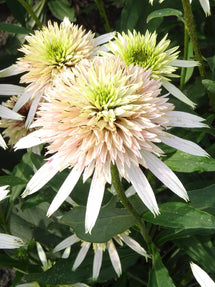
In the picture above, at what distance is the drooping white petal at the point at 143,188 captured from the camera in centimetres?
85

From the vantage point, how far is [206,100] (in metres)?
1.72

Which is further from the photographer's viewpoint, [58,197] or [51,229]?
[51,229]

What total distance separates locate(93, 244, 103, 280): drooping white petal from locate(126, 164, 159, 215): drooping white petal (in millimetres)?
482

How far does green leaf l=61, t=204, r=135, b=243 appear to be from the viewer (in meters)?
1.00

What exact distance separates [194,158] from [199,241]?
1.21 ft

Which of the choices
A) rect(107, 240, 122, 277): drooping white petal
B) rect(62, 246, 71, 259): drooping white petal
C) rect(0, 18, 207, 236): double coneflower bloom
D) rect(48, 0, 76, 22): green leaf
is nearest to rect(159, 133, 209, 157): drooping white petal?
rect(0, 18, 207, 236): double coneflower bloom

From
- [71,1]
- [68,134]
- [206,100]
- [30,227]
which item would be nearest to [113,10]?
[71,1]

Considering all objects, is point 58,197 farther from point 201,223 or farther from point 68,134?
point 201,223

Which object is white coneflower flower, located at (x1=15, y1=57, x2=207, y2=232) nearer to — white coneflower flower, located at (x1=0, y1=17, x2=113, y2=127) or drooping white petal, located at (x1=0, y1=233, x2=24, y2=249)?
drooping white petal, located at (x1=0, y1=233, x2=24, y2=249)

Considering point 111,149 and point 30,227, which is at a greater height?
point 111,149

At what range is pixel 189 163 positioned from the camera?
3.37 ft

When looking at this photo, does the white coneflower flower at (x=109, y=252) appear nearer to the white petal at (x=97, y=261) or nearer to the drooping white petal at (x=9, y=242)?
the white petal at (x=97, y=261)

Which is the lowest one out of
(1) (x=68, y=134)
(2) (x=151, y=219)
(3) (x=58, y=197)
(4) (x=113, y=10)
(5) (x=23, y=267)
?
(5) (x=23, y=267)

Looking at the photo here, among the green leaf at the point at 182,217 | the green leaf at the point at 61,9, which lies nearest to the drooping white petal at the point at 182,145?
the green leaf at the point at 182,217
